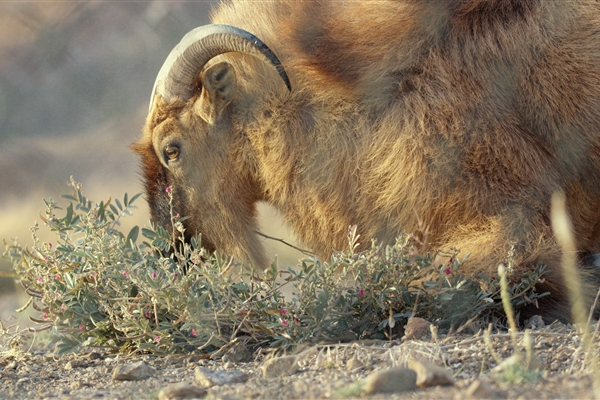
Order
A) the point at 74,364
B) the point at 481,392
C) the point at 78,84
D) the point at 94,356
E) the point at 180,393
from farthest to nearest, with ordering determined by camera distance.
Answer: the point at 78,84 < the point at 94,356 < the point at 74,364 < the point at 180,393 < the point at 481,392

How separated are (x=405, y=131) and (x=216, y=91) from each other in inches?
45.2

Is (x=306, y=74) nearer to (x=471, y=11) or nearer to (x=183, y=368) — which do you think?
(x=471, y=11)

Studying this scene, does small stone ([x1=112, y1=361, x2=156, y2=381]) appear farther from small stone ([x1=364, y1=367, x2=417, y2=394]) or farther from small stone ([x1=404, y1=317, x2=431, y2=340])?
small stone ([x1=364, y1=367, x2=417, y2=394])

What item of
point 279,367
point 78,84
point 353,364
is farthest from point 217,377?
point 78,84

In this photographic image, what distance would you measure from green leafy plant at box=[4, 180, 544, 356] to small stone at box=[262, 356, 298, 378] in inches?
17.4

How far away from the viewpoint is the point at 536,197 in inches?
160

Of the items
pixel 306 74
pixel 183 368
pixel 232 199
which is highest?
pixel 306 74

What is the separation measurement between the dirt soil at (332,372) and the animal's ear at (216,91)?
1518mm

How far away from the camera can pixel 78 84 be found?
10281mm

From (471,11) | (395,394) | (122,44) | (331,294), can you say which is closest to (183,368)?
(331,294)

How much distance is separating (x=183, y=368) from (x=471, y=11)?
7.84ft

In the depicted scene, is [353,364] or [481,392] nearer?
[481,392]

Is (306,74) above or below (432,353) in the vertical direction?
above

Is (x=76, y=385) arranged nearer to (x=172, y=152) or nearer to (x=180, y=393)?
(x=180, y=393)
